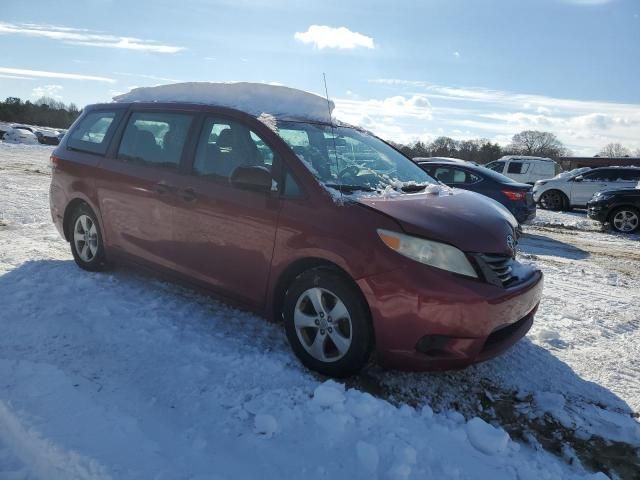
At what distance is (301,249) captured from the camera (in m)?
3.41

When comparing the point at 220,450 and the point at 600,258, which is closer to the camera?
the point at 220,450

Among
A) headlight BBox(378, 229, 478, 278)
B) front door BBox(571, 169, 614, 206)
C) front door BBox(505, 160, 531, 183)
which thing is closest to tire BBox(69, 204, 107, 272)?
headlight BBox(378, 229, 478, 278)

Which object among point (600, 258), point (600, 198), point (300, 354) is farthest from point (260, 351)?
point (600, 198)

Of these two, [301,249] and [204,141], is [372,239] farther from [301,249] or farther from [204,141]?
[204,141]

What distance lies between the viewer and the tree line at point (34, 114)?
5588cm

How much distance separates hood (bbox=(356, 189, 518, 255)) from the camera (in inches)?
124

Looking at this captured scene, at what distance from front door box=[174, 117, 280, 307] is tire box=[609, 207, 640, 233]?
1103cm

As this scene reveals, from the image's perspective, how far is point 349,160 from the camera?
405cm

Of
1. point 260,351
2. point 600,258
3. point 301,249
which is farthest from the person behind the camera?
point 600,258

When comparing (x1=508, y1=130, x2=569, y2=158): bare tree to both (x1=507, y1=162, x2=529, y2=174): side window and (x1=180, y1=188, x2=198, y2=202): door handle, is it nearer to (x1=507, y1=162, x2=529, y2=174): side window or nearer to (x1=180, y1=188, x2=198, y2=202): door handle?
(x1=507, y1=162, x2=529, y2=174): side window

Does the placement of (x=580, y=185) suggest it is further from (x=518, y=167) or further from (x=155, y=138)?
(x=155, y=138)

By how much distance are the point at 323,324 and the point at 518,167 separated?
2040cm

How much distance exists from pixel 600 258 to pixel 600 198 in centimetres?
447

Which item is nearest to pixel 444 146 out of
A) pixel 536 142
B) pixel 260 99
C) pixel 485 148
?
pixel 485 148
